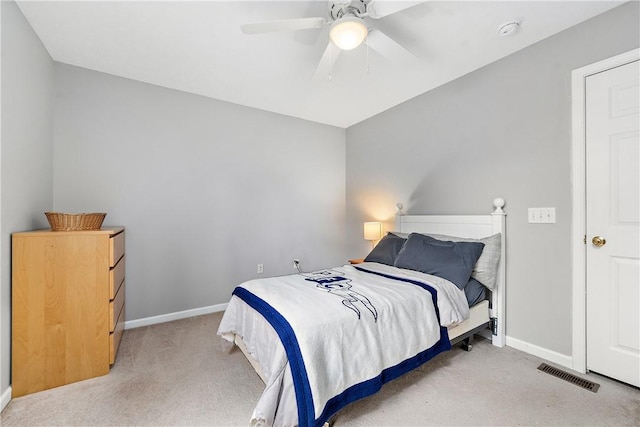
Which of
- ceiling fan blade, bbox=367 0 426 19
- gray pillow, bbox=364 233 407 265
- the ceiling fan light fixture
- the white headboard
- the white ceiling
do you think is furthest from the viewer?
gray pillow, bbox=364 233 407 265

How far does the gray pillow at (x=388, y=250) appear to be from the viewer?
273 centimetres

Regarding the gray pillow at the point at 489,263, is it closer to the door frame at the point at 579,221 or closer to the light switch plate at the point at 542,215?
the light switch plate at the point at 542,215

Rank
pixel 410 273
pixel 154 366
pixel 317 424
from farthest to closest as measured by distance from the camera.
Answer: pixel 410 273 < pixel 154 366 < pixel 317 424

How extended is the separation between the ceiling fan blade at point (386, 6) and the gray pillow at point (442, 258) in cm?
172

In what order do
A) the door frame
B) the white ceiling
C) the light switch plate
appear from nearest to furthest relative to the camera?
the white ceiling → the door frame → the light switch plate

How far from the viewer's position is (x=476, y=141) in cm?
258

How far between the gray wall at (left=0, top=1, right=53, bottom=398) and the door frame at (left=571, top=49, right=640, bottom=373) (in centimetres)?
362

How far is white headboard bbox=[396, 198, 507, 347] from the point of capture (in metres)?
2.34

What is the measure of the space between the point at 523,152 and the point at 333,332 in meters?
2.10

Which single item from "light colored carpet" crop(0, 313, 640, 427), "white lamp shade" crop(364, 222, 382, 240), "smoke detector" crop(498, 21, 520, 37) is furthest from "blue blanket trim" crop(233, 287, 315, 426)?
"smoke detector" crop(498, 21, 520, 37)

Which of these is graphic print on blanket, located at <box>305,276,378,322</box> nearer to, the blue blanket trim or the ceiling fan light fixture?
the blue blanket trim

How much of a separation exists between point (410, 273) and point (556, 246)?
3.50ft

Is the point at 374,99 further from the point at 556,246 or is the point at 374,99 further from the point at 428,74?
the point at 556,246

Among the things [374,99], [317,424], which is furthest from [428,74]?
[317,424]
